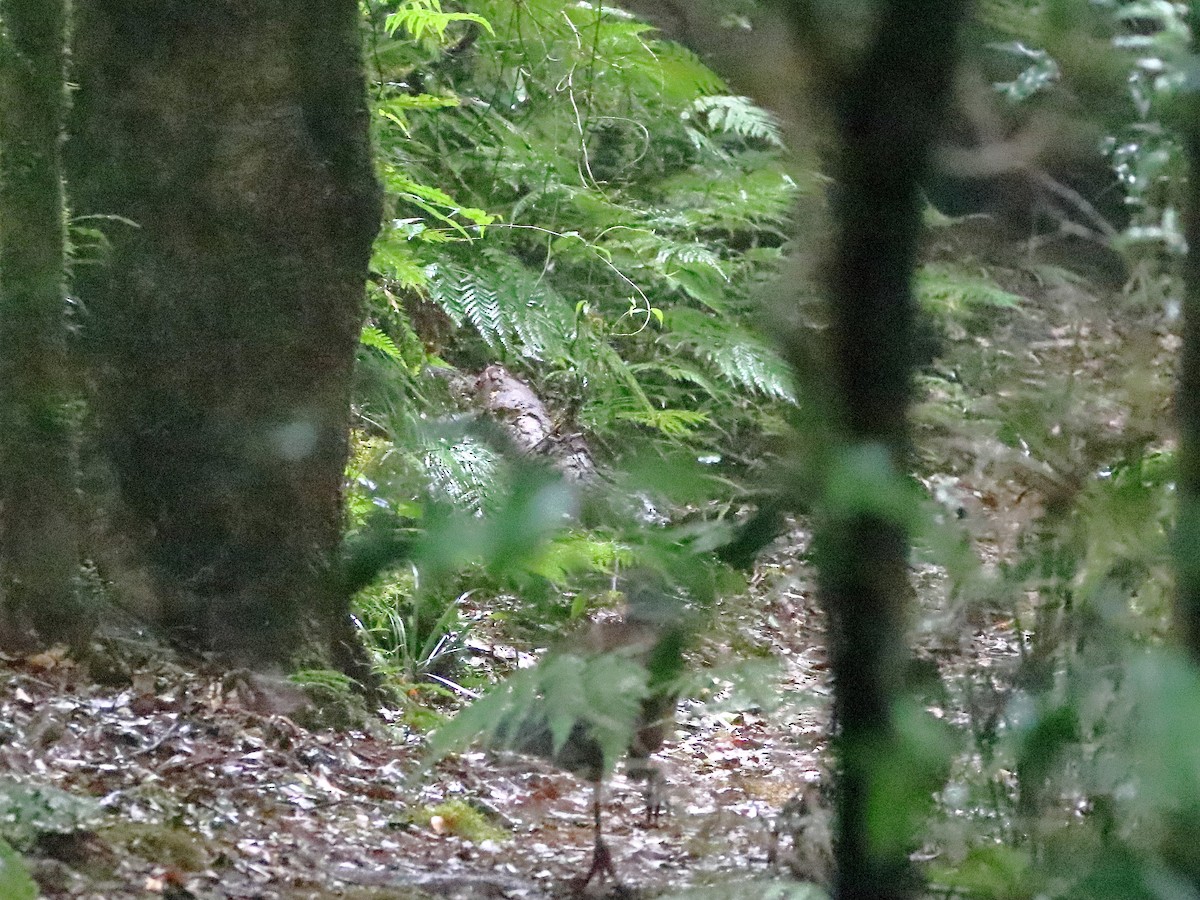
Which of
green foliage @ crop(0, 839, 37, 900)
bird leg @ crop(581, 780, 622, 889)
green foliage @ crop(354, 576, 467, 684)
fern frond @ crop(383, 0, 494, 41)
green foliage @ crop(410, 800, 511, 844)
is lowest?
green foliage @ crop(410, 800, 511, 844)

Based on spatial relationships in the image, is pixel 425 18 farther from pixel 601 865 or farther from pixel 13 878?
pixel 13 878

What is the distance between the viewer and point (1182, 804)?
565mm

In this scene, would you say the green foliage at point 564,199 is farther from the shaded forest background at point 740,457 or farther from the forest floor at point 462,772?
the forest floor at point 462,772

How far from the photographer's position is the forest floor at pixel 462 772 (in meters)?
1.12

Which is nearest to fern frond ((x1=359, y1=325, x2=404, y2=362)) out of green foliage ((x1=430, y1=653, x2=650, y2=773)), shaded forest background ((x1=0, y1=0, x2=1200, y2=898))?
shaded forest background ((x1=0, y1=0, x2=1200, y2=898))

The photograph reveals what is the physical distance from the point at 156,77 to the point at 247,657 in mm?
1239

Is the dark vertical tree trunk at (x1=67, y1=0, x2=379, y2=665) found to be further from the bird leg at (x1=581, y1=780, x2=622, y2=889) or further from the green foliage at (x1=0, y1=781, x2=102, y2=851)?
the bird leg at (x1=581, y1=780, x2=622, y2=889)

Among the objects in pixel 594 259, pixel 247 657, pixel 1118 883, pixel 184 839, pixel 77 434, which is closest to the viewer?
pixel 1118 883

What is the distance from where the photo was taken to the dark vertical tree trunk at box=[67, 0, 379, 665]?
3004mm

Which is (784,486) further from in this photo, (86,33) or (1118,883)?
(86,33)

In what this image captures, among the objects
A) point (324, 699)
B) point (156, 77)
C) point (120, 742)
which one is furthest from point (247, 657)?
point (156, 77)

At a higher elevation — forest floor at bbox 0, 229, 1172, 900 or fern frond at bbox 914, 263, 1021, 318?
fern frond at bbox 914, 263, 1021, 318

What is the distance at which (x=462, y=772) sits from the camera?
2.88 meters

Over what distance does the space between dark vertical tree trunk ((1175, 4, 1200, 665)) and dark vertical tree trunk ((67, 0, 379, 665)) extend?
2303mm
